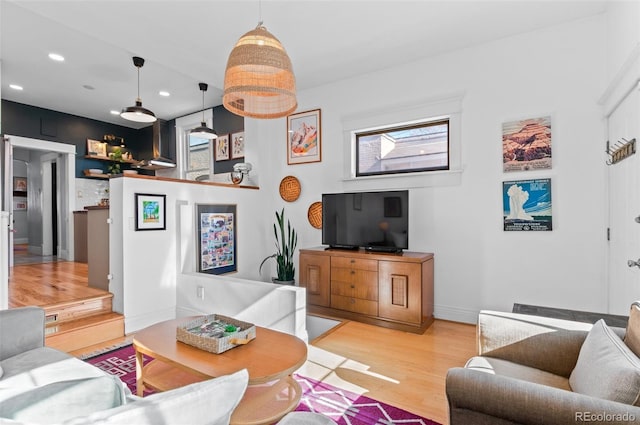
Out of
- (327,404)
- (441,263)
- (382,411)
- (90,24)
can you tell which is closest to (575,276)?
(441,263)

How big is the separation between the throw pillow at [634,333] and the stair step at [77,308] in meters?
3.95

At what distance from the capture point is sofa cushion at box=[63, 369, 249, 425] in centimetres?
62

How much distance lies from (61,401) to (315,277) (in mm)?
3041

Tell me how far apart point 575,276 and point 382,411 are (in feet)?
7.58

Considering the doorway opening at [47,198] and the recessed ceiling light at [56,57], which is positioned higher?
the recessed ceiling light at [56,57]

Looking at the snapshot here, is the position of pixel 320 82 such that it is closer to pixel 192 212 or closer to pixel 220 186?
pixel 220 186

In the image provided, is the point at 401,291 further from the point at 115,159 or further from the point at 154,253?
the point at 115,159

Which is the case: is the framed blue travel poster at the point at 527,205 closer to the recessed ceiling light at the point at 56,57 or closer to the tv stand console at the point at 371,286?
the tv stand console at the point at 371,286

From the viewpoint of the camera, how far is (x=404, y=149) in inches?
153

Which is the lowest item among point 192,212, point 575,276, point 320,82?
point 575,276

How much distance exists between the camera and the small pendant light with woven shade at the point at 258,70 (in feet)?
6.10

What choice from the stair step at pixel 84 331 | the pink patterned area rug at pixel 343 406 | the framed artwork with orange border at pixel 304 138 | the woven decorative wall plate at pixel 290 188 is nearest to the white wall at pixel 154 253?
the stair step at pixel 84 331

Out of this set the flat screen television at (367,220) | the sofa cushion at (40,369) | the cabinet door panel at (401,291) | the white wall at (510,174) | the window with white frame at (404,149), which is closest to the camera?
the sofa cushion at (40,369)

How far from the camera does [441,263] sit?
3.59 meters
